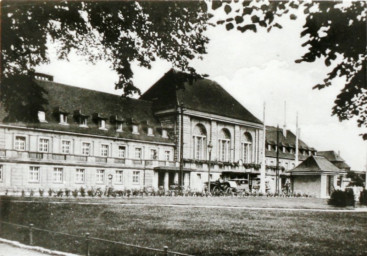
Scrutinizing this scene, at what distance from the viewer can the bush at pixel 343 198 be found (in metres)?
24.9

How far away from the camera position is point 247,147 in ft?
219

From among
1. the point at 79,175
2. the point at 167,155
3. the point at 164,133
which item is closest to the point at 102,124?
the point at 79,175

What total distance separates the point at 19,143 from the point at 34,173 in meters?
3.13

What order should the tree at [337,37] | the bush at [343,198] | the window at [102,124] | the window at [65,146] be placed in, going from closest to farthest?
the tree at [337,37], the bush at [343,198], the window at [65,146], the window at [102,124]

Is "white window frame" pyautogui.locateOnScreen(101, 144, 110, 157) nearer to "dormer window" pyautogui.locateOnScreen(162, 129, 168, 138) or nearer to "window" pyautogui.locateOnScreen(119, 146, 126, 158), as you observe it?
"window" pyautogui.locateOnScreen(119, 146, 126, 158)

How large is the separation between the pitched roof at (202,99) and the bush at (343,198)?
2848 cm

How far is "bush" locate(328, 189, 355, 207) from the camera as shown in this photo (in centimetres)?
2488

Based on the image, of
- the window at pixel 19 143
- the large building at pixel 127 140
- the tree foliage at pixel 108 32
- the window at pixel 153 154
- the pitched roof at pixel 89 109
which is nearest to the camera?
the tree foliage at pixel 108 32

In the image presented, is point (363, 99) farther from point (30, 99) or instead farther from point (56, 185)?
point (56, 185)

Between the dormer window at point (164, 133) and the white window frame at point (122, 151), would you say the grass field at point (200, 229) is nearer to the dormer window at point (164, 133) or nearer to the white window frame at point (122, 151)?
the white window frame at point (122, 151)

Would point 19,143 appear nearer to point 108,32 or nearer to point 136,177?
point 136,177

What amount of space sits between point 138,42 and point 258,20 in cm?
627

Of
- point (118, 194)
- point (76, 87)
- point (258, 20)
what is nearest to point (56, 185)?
point (118, 194)

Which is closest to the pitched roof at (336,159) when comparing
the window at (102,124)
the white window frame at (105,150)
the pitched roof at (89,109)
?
the pitched roof at (89,109)
